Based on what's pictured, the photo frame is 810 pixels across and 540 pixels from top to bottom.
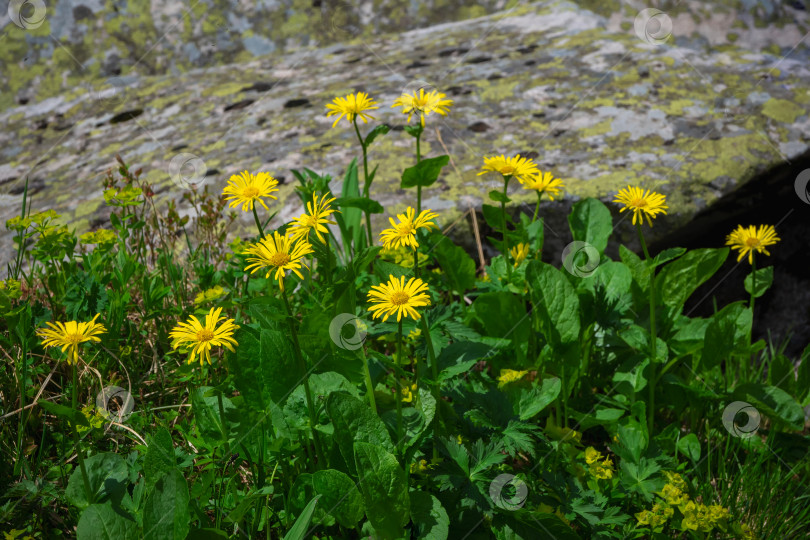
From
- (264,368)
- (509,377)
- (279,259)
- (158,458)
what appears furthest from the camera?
(509,377)

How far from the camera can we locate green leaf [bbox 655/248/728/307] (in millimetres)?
2125

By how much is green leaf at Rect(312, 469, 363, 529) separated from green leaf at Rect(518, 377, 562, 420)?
0.49 m

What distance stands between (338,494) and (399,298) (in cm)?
48

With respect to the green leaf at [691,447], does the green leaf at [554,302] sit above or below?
above

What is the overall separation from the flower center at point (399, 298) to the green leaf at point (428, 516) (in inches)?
17.8

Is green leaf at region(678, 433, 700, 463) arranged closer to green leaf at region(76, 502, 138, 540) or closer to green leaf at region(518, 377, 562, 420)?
green leaf at region(518, 377, 562, 420)

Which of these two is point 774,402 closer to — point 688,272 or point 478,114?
point 688,272

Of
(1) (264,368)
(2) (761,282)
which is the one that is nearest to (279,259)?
(1) (264,368)

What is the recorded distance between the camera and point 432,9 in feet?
13.7

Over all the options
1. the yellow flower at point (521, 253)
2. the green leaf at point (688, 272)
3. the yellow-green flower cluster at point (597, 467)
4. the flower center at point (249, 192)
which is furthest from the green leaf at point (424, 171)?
the yellow-green flower cluster at point (597, 467)

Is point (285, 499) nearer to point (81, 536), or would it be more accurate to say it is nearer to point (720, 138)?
point (81, 536)

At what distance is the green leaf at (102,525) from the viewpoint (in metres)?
1.25

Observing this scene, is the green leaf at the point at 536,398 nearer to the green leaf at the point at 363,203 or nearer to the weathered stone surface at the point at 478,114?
the green leaf at the point at 363,203

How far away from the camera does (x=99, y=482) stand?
4.64 ft
